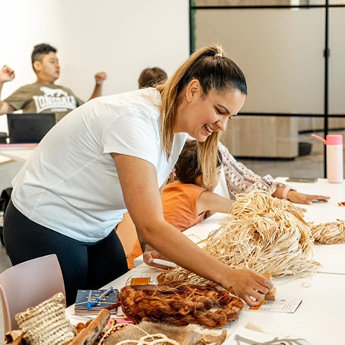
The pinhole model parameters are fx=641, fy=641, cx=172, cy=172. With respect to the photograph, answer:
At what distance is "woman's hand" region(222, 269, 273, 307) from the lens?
5.22ft

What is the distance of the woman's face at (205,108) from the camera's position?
1.77 metres

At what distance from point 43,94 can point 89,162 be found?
409 cm

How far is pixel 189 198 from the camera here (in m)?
2.74

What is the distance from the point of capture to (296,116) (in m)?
6.11

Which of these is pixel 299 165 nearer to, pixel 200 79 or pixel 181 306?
pixel 200 79

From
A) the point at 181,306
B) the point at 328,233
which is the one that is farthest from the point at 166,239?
the point at 328,233

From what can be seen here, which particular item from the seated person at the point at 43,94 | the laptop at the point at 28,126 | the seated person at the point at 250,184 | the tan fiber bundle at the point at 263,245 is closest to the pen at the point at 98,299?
the tan fiber bundle at the point at 263,245

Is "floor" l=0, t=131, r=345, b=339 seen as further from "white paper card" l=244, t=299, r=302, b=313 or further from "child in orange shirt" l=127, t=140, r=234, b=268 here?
"white paper card" l=244, t=299, r=302, b=313

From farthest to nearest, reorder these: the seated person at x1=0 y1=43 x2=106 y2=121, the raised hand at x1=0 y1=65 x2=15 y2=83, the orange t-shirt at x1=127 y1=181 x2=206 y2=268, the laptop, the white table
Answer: the seated person at x1=0 y1=43 x2=106 y2=121 → the raised hand at x1=0 y1=65 x2=15 y2=83 → the laptop → the orange t-shirt at x1=127 y1=181 x2=206 y2=268 → the white table

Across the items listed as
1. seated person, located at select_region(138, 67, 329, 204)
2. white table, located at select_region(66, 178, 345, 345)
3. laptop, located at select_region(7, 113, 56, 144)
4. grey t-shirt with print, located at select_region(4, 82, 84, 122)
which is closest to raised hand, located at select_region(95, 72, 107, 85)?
grey t-shirt with print, located at select_region(4, 82, 84, 122)

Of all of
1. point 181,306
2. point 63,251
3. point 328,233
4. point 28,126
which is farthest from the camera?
point 28,126

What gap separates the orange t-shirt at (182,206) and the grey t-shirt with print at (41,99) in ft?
10.3

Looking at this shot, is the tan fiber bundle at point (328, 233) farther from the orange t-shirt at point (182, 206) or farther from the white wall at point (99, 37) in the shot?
the white wall at point (99, 37)

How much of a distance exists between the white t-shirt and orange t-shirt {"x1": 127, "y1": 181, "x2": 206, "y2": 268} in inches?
26.7
